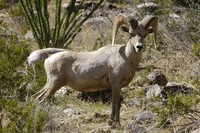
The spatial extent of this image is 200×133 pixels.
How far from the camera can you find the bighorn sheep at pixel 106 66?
8.98 meters

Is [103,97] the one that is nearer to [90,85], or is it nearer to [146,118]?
[90,85]

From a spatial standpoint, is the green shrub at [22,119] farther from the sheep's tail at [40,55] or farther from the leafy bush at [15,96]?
the sheep's tail at [40,55]

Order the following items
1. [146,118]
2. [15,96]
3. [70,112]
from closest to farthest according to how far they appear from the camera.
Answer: [15,96] → [146,118] → [70,112]

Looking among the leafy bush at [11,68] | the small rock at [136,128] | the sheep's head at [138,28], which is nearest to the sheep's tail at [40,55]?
the leafy bush at [11,68]

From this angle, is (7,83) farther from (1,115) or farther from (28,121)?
(28,121)

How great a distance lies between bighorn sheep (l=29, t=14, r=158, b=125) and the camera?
8977 mm

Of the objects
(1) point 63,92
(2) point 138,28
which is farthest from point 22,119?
(1) point 63,92

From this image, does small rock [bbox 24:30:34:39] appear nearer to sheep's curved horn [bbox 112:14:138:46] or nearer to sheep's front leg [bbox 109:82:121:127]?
sheep's curved horn [bbox 112:14:138:46]

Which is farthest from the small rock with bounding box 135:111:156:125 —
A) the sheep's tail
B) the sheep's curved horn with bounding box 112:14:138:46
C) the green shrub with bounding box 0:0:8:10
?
the green shrub with bounding box 0:0:8:10

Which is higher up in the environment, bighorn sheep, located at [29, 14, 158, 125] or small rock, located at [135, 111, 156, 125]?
bighorn sheep, located at [29, 14, 158, 125]

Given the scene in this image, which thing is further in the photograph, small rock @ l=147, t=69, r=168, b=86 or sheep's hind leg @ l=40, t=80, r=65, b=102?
small rock @ l=147, t=69, r=168, b=86

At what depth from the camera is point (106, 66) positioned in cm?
913

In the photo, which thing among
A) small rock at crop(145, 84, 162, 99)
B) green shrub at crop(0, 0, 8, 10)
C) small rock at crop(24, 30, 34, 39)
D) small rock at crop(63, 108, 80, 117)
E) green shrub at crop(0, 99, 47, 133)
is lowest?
small rock at crop(63, 108, 80, 117)

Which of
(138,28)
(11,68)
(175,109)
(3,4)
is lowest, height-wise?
(175,109)
